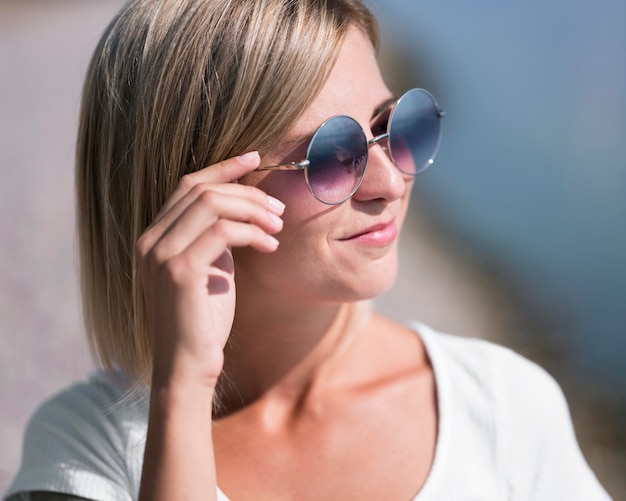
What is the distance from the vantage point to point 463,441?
197cm

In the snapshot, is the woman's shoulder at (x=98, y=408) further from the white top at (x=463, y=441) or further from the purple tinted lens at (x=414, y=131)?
the purple tinted lens at (x=414, y=131)

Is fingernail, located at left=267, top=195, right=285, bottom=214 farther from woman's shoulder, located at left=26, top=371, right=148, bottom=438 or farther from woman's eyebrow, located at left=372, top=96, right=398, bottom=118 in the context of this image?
woman's shoulder, located at left=26, top=371, right=148, bottom=438

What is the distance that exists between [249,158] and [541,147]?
4138 mm

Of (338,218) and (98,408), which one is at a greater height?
(338,218)

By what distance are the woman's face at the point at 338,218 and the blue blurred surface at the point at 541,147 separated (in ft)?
8.48

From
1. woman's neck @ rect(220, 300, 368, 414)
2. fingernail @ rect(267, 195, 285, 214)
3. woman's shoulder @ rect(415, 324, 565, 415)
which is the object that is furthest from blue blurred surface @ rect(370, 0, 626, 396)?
fingernail @ rect(267, 195, 285, 214)

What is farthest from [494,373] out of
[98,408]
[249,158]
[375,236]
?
[98,408]

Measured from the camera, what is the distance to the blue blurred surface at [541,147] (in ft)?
14.9

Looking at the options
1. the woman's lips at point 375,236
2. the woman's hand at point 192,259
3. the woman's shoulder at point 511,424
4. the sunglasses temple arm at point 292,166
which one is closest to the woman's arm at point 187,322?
the woman's hand at point 192,259

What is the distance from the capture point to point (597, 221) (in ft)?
16.2

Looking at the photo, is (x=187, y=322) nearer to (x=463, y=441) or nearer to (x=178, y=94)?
(x=178, y=94)

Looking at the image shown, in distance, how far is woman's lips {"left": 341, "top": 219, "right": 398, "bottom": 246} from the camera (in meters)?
1.86

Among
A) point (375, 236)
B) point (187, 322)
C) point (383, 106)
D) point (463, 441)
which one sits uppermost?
point (383, 106)

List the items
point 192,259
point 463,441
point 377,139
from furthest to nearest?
point 463,441
point 377,139
point 192,259
